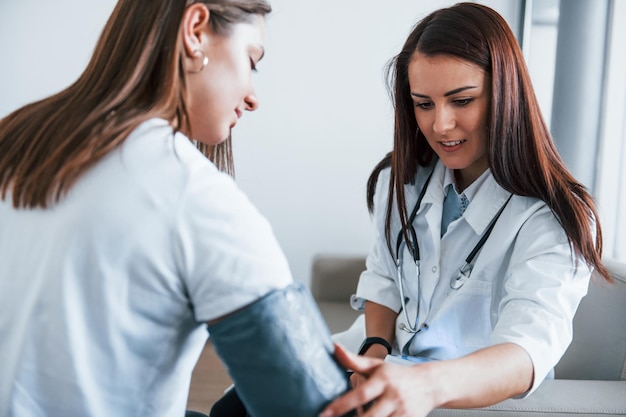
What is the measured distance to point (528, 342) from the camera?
1.14 metres

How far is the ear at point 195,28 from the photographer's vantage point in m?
0.80

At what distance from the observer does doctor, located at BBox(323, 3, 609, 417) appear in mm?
1180

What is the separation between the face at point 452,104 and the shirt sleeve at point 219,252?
0.78m

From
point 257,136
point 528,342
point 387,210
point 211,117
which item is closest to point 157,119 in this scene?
point 211,117

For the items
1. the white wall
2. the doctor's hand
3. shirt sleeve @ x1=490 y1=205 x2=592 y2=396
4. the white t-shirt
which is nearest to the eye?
shirt sleeve @ x1=490 y1=205 x2=592 y2=396

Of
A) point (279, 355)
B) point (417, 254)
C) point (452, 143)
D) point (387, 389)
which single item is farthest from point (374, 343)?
point (279, 355)

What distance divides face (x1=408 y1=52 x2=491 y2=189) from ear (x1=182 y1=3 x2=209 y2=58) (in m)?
0.67

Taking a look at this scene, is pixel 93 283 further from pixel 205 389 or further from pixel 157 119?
pixel 205 389

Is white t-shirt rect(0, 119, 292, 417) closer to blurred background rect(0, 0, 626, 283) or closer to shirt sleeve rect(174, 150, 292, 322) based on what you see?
shirt sleeve rect(174, 150, 292, 322)

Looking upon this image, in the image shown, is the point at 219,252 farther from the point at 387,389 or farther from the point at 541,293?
the point at 541,293

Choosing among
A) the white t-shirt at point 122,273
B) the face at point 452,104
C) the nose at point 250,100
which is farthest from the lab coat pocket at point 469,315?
the white t-shirt at point 122,273

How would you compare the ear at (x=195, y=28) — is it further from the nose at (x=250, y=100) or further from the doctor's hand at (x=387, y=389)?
the doctor's hand at (x=387, y=389)

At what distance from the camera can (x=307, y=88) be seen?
10.4 feet

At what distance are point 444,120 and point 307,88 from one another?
6.10 feet
